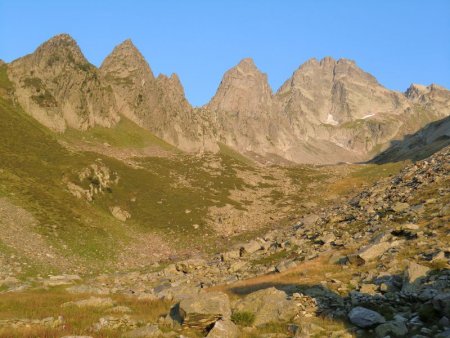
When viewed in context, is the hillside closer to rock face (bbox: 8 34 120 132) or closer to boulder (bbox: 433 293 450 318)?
boulder (bbox: 433 293 450 318)

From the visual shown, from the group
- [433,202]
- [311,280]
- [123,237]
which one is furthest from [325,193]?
[311,280]

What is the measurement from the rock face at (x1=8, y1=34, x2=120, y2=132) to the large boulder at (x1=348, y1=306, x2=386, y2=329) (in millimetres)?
106187

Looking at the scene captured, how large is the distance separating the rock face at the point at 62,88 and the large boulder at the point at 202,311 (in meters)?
103

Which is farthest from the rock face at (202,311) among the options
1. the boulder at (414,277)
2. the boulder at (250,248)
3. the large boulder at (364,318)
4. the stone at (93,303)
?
the boulder at (250,248)

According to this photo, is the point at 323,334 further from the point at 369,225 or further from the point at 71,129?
the point at 71,129

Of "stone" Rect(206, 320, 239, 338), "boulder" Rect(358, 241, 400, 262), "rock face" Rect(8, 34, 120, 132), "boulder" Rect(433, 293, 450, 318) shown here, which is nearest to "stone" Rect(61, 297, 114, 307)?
"stone" Rect(206, 320, 239, 338)

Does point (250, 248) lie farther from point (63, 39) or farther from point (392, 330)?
point (63, 39)

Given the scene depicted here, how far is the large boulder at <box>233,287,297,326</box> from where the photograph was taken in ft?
56.2

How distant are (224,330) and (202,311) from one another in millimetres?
1257

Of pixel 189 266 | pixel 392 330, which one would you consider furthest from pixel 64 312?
pixel 189 266

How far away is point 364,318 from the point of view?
1534cm

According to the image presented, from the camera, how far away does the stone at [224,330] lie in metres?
15.0

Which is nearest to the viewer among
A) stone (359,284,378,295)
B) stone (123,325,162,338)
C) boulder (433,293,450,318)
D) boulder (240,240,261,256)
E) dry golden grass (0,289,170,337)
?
boulder (433,293,450,318)

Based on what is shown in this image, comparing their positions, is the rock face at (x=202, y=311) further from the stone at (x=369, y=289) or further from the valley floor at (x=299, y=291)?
the stone at (x=369, y=289)
